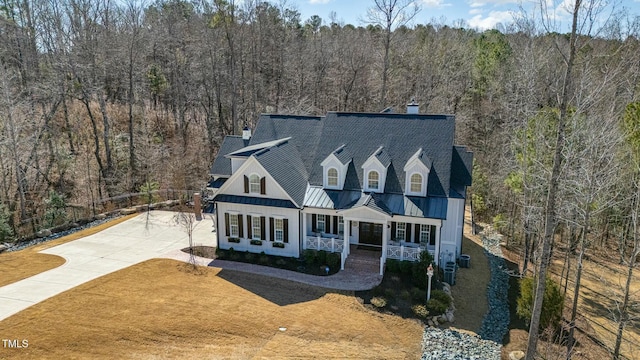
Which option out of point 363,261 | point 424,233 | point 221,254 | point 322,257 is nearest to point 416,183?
point 424,233

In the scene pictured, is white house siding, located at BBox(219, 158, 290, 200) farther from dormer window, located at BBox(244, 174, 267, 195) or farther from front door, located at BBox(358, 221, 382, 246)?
front door, located at BBox(358, 221, 382, 246)

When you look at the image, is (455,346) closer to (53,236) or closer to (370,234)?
(370,234)

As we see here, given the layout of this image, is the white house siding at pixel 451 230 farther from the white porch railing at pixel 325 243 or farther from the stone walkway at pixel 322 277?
the white porch railing at pixel 325 243

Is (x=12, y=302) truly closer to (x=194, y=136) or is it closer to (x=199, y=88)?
(x=194, y=136)

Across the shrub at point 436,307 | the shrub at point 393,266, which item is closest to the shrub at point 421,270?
the shrub at point 393,266

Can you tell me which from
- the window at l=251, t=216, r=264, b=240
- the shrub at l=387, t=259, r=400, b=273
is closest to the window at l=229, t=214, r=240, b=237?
the window at l=251, t=216, r=264, b=240

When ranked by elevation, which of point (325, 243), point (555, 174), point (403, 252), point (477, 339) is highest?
point (555, 174)
